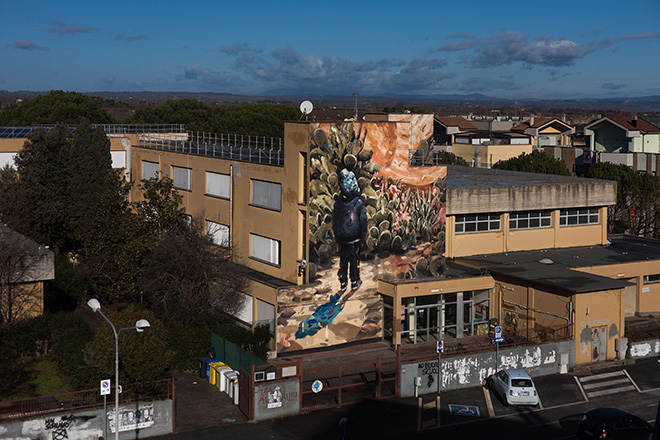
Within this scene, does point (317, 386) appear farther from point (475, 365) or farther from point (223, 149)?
point (223, 149)

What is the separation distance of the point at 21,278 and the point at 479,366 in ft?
70.5

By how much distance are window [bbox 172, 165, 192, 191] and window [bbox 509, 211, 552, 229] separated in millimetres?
20288

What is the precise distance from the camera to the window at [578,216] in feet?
157

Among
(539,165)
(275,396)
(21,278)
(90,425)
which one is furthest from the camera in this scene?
(539,165)

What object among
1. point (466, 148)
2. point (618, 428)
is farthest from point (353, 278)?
point (466, 148)

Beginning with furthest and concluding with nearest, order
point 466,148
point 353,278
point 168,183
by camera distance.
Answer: point 466,148
point 168,183
point 353,278

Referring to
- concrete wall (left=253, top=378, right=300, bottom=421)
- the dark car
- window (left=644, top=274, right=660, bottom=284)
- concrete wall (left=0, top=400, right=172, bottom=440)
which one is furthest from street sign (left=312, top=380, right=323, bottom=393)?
window (left=644, top=274, right=660, bottom=284)

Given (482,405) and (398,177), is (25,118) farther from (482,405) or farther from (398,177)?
(482,405)

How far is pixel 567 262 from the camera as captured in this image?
42.8 m

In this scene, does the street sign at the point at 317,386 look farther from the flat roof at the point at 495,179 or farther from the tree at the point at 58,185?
the tree at the point at 58,185

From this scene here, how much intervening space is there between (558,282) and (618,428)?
475 inches

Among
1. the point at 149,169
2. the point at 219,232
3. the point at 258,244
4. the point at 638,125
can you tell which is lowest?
the point at 258,244

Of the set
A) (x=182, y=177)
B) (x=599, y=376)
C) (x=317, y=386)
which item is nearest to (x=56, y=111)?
(x=182, y=177)

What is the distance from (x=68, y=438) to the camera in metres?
25.4
